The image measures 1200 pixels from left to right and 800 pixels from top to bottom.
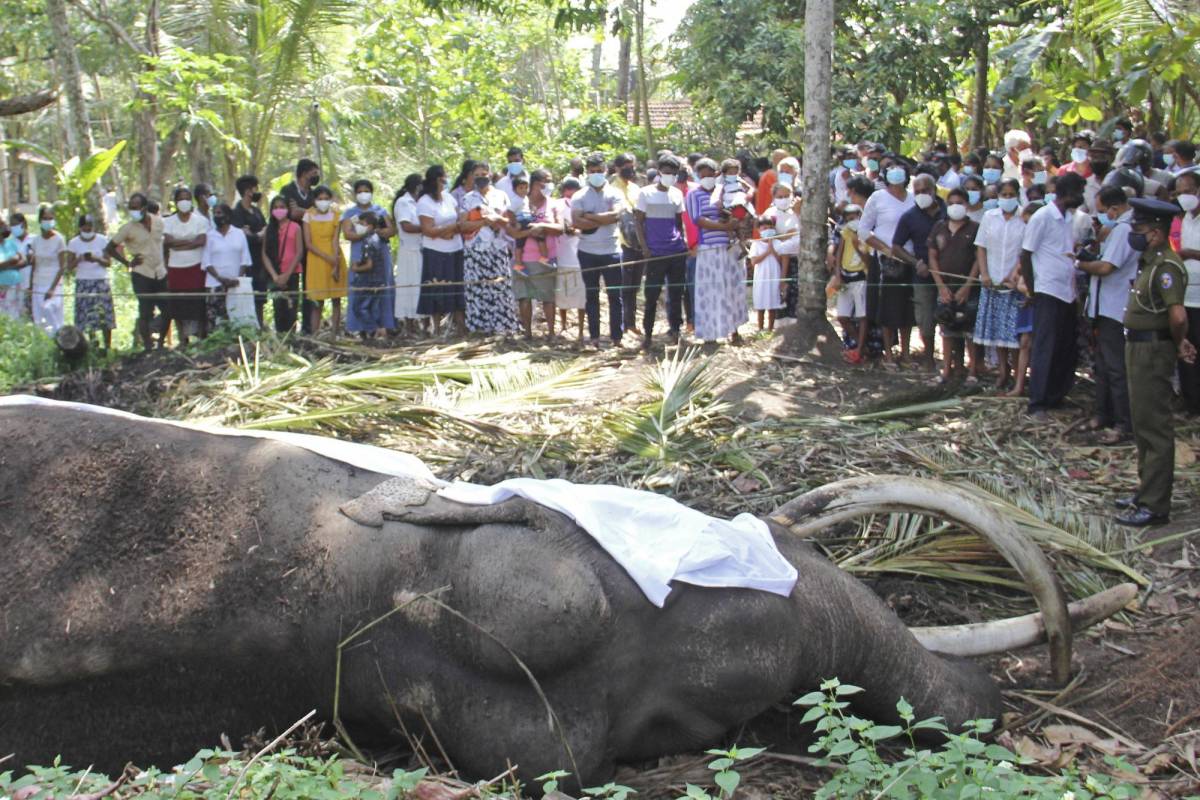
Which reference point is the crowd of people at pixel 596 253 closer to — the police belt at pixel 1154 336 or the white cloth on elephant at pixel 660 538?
the police belt at pixel 1154 336

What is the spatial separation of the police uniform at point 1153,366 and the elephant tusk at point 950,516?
7.36ft

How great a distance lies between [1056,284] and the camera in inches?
359

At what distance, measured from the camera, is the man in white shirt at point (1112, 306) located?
835 cm

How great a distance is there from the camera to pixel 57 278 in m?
14.2

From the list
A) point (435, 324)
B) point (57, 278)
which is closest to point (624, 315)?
point (435, 324)

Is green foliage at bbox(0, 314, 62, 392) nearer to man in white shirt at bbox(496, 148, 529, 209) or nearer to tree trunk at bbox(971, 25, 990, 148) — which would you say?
man in white shirt at bbox(496, 148, 529, 209)

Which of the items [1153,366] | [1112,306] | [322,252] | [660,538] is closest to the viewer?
[660,538]

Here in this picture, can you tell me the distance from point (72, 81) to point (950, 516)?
15.0 m

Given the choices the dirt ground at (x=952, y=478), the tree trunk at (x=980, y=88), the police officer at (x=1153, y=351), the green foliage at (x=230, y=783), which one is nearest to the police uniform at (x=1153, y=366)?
the police officer at (x=1153, y=351)

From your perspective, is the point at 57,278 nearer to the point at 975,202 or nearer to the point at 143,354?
the point at 143,354

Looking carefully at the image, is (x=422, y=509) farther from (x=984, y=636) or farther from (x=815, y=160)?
(x=815, y=160)

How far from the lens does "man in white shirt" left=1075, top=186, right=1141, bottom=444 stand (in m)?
8.35

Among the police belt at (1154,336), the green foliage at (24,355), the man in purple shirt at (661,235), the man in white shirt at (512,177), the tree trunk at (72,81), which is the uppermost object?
the tree trunk at (72,81)

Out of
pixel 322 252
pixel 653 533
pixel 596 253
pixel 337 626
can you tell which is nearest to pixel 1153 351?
pixel 653 533
